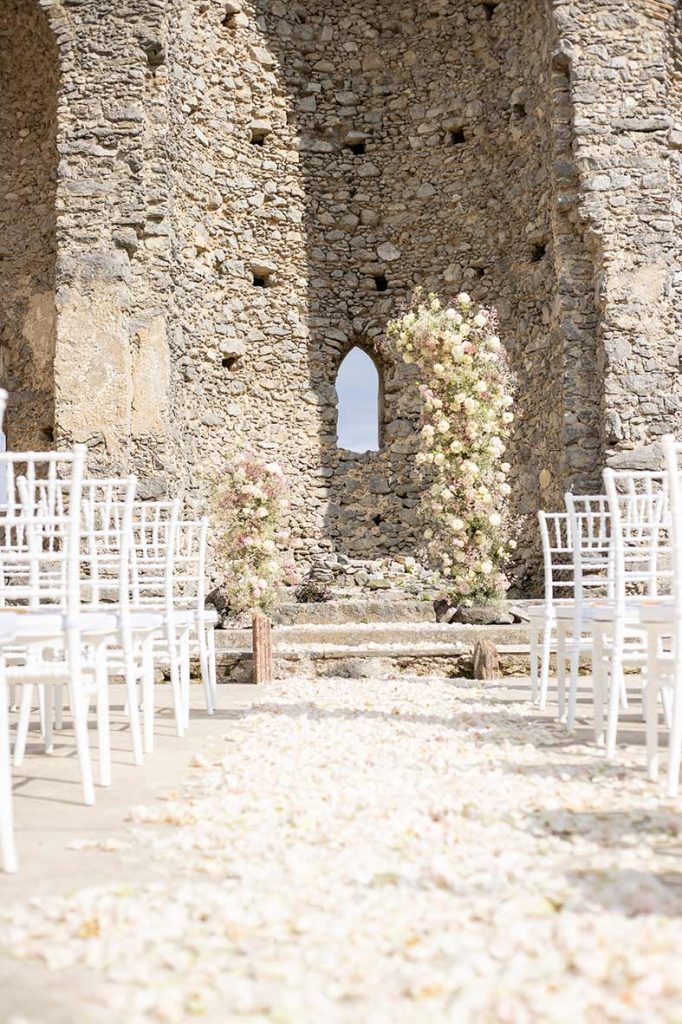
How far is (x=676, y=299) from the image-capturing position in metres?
8.86

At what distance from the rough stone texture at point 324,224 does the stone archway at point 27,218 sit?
24 millimetres

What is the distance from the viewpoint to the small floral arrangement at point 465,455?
751 centimetres

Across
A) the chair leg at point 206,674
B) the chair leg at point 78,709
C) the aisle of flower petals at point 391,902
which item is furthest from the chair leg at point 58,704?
the chair leg at point 78,709

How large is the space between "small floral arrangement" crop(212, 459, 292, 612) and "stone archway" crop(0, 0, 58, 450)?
274cm

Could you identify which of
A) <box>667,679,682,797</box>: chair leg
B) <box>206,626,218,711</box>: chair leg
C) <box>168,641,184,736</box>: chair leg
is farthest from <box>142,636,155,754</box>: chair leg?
<box>667,679,682,797</box>: chair leg

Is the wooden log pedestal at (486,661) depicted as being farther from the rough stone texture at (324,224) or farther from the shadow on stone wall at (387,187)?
the shadow on stone wall at (387,187)

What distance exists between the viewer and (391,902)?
1.83 meters

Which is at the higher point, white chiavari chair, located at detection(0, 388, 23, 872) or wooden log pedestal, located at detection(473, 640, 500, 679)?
white chiavari chair, located at detection(0, 388, 23, 872)

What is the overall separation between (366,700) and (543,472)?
A: 16.8 feet

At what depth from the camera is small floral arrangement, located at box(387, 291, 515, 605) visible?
751cm

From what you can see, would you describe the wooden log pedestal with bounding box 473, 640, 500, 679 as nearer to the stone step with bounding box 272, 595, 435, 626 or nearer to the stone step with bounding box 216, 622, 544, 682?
the stone step with bounding box 216, 622, 544, 682

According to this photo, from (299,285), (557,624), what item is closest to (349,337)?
(299,285)

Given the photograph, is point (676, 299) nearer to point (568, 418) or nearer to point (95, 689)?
point (568, 418)

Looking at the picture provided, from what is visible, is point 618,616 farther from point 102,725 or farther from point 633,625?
point 102,725
